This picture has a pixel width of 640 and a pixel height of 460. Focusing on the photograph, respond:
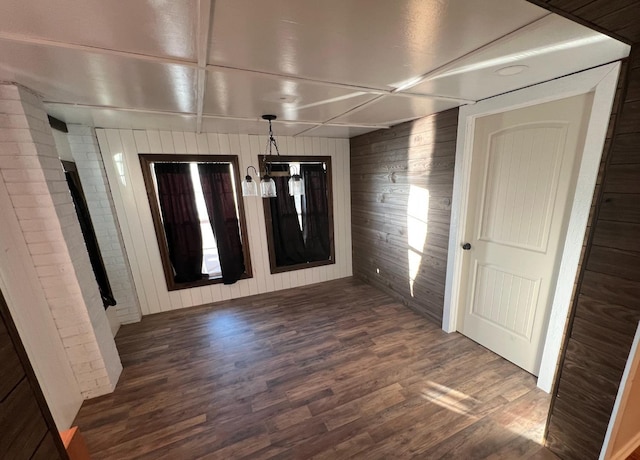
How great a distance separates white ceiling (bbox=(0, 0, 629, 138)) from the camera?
890 millimetres

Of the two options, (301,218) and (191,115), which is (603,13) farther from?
(301,218)

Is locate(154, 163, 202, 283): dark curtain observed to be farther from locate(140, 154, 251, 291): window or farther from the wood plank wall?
the wood plank wall

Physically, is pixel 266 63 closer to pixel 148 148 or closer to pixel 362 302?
pixel 148 148

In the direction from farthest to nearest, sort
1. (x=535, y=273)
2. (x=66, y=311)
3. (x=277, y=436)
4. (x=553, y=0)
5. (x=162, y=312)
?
(x=162, y=312) → (x=535, y=273) → (x=66, y=311) → (x=277, y=436) → (x=553, y=0)

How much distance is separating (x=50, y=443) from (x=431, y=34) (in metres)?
2.15

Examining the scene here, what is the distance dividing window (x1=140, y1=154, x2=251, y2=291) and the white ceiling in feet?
3.59

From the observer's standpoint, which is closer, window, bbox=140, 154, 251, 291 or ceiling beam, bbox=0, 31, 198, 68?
ceiling beam, bbox=0, 31, 198, 68

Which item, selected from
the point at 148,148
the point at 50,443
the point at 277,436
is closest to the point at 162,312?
the point at 148,148

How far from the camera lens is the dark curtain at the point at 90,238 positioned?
94.3 inches

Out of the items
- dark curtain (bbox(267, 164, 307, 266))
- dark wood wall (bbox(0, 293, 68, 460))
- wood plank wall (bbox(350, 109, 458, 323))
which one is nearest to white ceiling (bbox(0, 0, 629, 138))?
wood plank wall (bbox(350, 109, 458, 323))

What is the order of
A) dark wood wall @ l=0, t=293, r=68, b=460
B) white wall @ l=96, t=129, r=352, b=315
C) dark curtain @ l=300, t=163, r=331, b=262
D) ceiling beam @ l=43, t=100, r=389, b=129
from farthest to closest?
dark curtain @ l=300, t=163, r=331, b=262, white wall @ l=96, t=129, r=352, b=315, ceiling beam @ l=43, t=100, r=389, b=129, dark wood wall @ l=0, t=293, r=68, b=460

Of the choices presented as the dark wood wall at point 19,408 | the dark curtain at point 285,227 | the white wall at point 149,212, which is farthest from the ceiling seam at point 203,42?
the dark curtain at point 285,227

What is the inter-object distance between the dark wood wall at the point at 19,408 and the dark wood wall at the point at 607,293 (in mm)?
2236

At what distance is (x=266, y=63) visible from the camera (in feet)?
4.19
